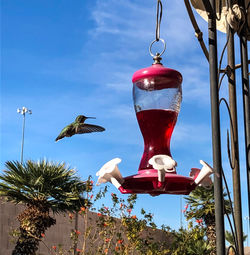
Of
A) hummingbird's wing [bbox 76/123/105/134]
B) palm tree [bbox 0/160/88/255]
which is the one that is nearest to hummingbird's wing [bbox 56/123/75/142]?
hummingbird's wing [bbox 76/123/105/134]

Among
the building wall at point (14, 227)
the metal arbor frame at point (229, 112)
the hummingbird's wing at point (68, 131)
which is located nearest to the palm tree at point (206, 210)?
the building wall at point (14, 227)

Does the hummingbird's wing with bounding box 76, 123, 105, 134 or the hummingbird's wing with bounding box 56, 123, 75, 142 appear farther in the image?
the hummingbird's wing with bounding box 56, 123, 75, 142

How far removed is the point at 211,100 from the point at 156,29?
22.4 inches

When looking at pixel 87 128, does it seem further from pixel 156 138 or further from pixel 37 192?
pixel 156 138

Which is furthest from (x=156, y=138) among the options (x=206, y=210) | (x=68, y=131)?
(x=206, y=210)

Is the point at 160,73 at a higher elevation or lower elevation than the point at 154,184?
higher

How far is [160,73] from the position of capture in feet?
8.36

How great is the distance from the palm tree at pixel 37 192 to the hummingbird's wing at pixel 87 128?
3.44 meters

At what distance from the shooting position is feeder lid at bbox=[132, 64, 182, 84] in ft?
8.38

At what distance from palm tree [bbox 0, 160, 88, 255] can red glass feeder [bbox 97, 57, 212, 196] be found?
9.71 m

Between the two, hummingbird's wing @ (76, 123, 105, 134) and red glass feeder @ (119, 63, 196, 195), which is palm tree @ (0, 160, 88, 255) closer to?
hummingbird's wing @ (76, 123, 105, 134)

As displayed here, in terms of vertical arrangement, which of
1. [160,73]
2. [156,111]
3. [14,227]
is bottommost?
[156,111]

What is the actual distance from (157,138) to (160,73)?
1.15 ft

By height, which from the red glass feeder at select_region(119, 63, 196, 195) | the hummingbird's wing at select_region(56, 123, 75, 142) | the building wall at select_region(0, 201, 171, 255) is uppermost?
the hummingbird's wing at select_region(56, 123, 75, 142)
